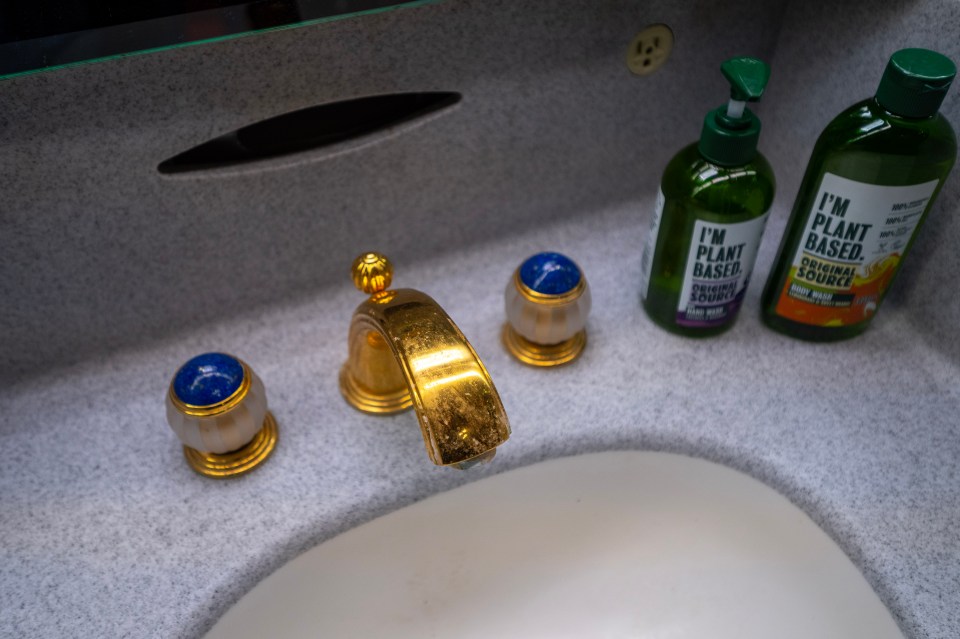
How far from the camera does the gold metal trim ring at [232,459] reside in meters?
0.47

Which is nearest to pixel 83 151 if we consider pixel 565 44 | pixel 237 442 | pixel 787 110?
pixel 237 442

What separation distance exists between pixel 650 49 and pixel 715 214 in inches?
5.9

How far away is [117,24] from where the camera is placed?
1.33ft

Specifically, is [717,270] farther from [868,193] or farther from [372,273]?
[372,273]

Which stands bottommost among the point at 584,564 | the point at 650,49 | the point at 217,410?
the point at 584,564

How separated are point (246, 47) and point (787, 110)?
40cm

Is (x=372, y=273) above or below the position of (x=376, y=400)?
above

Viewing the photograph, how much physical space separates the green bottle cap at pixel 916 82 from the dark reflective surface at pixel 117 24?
32cm

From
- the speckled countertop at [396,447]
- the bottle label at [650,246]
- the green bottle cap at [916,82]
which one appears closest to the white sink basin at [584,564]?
the speckled countertop at [396,447]

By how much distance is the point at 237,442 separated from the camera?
18.0 inches

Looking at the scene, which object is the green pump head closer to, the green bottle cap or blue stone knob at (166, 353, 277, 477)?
the green bottle cap

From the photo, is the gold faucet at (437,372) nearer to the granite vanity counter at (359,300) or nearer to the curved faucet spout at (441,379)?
the curved faucet spout at (441,379)

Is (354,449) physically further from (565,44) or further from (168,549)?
(565,44)

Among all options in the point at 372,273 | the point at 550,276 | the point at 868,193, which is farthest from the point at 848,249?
the point at 372,273
